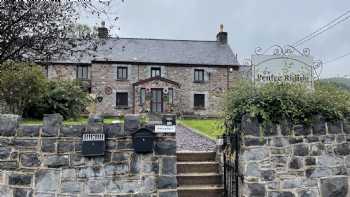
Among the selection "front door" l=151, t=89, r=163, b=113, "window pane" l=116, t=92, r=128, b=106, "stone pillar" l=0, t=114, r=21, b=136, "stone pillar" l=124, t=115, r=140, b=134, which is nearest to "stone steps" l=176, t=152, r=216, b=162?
"stone pillar" l=124, t=115, r=140, b=134

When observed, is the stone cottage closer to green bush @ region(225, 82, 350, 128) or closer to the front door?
the front door

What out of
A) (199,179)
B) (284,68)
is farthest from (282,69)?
(199,179)

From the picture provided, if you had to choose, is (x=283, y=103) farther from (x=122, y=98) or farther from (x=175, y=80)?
(x=122, y=98)

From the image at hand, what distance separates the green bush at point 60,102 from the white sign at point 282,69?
12.2 metres

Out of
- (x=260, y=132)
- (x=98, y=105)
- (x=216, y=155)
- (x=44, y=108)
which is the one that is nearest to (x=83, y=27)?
(x=216, y=155)

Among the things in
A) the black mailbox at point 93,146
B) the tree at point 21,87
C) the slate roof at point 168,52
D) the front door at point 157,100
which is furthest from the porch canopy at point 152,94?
the black mailbox at point 93,146

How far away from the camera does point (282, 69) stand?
5.66 metres

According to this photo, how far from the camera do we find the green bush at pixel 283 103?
509 centimetres

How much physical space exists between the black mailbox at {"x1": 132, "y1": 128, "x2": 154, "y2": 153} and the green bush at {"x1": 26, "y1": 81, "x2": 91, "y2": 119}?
38.8 feet

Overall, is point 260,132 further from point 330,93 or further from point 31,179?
point 31,179

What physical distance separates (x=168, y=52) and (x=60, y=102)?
45.8ft

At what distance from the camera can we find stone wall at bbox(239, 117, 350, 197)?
16.3 ft

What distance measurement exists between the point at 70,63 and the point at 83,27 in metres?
18.4

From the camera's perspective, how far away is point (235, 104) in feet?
17.4
